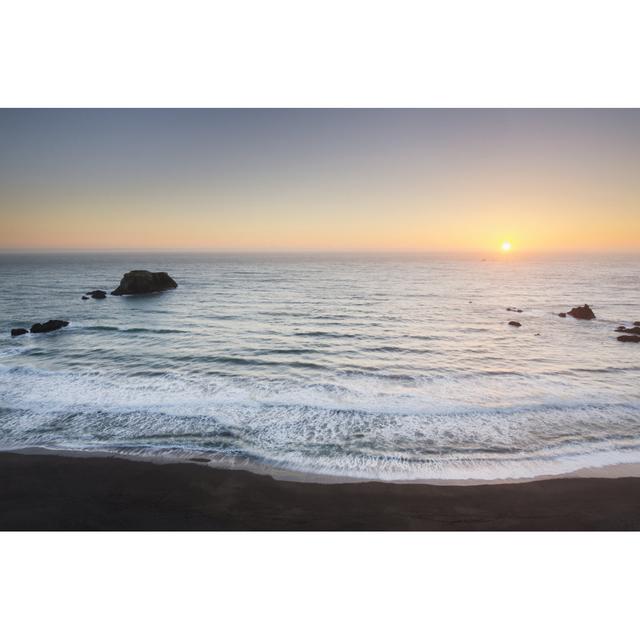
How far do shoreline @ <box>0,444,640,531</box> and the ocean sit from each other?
0.83 m

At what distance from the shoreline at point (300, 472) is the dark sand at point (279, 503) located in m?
0.20

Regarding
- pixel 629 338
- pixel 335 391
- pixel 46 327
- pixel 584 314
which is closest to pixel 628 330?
pixel 629 338

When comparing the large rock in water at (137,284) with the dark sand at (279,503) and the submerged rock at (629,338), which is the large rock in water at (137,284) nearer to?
the dark sand at (279,503)

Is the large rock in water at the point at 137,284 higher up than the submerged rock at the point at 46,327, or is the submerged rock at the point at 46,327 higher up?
the large rock in water at the point at 137,284

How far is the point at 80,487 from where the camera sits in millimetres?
9477

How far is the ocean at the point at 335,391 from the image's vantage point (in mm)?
11445

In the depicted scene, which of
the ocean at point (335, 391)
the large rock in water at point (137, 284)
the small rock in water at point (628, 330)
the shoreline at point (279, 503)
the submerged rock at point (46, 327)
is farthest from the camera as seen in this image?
the large rock in water at point (137, 284)

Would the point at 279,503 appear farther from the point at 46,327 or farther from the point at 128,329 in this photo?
the point at 46,327

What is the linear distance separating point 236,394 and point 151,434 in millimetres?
4267

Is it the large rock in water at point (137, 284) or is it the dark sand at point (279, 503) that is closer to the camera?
the dark sand at point (279, 503)

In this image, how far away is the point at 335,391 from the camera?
16.6 metres

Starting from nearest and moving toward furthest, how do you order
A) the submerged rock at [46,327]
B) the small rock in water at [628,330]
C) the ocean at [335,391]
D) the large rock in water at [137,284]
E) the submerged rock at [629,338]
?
the ocean at [335,391], the submerged rock at [629,338], the small rock in water at [628,330], the submerged rock at [46,327], the large rock in water at [137,284]

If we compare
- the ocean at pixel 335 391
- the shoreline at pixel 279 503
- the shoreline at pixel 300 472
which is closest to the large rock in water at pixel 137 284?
the ocean at pixel 335 391

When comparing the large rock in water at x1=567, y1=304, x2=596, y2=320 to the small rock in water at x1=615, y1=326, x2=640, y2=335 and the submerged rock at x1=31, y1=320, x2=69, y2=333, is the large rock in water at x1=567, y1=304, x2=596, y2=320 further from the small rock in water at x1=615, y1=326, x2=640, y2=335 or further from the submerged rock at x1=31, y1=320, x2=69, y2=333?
the submerged rock at x1=31, y1=320, x2=69, y2=333
